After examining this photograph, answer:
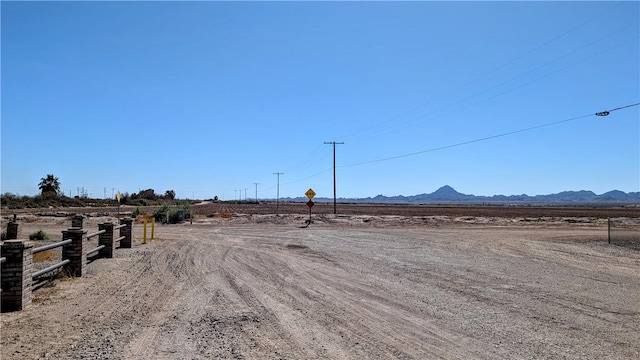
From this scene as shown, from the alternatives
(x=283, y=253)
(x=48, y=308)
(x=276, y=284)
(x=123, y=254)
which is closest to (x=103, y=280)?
(x=48, y=308)

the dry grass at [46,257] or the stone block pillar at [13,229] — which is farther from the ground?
the stone block pillar at [13,229]

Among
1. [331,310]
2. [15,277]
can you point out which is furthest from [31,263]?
[331,310]

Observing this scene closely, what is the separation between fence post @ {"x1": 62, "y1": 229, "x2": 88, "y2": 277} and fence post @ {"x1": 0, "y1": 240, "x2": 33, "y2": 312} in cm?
358

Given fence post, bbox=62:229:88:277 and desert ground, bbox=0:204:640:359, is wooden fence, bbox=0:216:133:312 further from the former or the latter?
desert ground, bbox=0:204:640:359

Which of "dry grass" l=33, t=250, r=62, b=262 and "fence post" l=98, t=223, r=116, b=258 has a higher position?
"fence post" l=98, t=223, r=116, b=258

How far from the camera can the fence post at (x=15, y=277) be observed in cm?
918

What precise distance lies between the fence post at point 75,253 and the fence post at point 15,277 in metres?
3.58

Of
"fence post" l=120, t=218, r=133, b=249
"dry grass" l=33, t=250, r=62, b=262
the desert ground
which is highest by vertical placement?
"fence post" l=120, t=218, r=133, b=249

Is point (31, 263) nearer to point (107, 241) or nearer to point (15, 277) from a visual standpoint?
point (15, 277)

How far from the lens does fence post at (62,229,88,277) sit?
13.0 metres

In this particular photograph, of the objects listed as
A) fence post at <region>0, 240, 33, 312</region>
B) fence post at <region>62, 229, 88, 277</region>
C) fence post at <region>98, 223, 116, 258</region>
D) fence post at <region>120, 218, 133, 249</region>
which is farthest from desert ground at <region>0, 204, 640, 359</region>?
fence post at <region>120, 218, 133, 249</region>

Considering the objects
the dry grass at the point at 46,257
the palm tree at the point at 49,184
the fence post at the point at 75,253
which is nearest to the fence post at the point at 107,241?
the dry grass at the point at 46,257

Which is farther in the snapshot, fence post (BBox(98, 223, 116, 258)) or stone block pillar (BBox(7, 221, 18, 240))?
stone block pillar (BBox(7, 221, 18, 240))

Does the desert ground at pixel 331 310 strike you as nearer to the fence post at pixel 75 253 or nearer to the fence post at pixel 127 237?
the fence post at pixel 75 253
